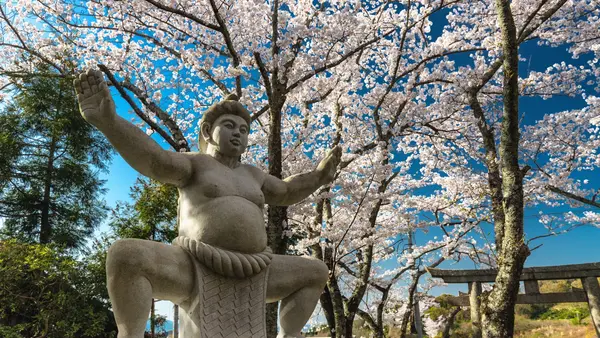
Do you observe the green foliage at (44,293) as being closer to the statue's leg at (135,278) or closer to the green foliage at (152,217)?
the green foliage at (152,217)

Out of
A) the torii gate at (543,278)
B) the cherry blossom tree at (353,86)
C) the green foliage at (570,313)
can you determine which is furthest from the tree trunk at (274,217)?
the green foliage at (570,313)

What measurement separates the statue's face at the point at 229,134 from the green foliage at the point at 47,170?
12911 millimetres

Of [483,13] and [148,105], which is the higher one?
[483,13]

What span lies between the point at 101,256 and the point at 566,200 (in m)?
12.5

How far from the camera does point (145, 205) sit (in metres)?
13.1

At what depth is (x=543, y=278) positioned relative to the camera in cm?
907

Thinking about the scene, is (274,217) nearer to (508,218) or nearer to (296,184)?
(296,184)

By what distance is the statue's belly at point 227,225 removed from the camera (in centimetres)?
248

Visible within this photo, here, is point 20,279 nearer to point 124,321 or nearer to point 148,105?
point 148,105

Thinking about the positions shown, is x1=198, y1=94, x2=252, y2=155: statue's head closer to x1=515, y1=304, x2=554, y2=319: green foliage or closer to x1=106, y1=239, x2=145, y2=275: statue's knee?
x1=106, y1=239, x2=145, y2=275: statue's knee

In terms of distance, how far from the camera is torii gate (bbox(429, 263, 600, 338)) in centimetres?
887

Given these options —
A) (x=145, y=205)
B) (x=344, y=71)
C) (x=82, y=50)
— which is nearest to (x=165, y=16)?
(x=82, y=50)

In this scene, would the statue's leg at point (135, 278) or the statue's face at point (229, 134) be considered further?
the statue's face at point (229, 134)

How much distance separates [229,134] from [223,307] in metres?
1.15
